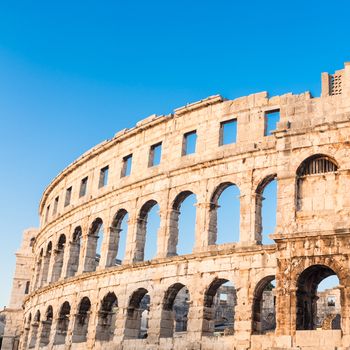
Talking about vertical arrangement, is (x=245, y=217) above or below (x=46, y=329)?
above

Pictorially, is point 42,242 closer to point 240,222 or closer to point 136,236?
point 136,236

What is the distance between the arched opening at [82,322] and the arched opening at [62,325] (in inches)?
52.8

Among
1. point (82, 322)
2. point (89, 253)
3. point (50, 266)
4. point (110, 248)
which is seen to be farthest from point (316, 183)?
point (50, 266)

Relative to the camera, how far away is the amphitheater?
58.6 ft

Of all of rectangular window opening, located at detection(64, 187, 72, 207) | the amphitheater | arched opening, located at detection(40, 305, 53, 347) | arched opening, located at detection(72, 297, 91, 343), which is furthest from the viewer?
rectangular window opening, located at detection(64, 187, 72, 207)

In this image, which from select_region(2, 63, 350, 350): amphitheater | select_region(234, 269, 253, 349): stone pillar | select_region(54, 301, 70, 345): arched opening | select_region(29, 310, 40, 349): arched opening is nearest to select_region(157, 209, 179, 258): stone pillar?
select_region(2, 63, 350, 350): amphitheater

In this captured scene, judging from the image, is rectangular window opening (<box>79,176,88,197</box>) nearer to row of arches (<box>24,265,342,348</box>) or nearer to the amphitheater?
the amphitheater

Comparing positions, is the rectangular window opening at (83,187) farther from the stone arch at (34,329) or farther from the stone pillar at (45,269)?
the stone arch at (34,329)

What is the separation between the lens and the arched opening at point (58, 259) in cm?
3322

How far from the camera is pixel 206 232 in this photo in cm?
2320

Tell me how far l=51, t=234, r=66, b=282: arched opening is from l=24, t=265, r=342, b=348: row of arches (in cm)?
217

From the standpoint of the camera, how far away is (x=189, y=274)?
22844 mm

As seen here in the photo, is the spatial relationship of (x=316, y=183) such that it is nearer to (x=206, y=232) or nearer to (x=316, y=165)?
(x=316, y=165)

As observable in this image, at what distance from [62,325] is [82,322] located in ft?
6.86
